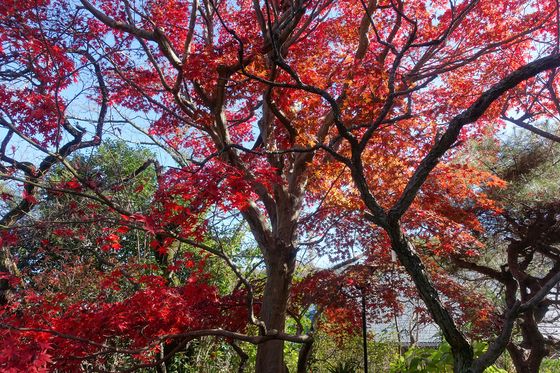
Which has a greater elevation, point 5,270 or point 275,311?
point 5,270

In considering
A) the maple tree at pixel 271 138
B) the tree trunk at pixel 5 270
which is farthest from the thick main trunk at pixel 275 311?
the tree trunk at pixel 5 270

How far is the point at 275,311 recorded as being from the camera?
200 inches

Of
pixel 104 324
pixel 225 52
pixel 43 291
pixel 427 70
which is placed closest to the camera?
pixel 104 324

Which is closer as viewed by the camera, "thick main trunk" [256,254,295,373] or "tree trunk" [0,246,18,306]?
"thick main trunk" [256,254,295,373]

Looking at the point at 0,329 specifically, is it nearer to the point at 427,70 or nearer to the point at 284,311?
the point at 284,311

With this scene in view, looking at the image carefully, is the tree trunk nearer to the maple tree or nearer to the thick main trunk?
the maple tree

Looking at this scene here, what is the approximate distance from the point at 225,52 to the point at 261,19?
606mm

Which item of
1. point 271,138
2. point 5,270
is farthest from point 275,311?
point 5,270

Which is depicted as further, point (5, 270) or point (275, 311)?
point (5, 270)

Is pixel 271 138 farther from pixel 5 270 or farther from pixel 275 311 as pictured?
pixel 5 270

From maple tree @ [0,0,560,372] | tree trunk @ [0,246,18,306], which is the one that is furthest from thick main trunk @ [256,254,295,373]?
tree trunk @ [0,246,18,306]

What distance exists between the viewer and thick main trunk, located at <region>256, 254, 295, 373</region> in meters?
4.97

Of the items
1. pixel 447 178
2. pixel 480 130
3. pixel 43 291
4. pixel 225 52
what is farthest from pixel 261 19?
pixel 43 291

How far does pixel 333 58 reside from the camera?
255 inches
